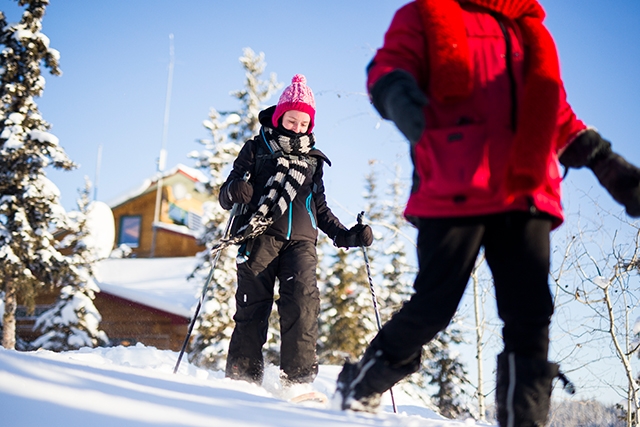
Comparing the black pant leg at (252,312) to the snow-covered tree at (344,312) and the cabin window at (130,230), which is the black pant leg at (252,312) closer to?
the snow-covered tree at (344,312)

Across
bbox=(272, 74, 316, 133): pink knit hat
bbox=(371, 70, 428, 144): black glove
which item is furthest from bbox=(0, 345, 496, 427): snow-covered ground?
bbox=(272, 74, 316, 133): pink knit hat

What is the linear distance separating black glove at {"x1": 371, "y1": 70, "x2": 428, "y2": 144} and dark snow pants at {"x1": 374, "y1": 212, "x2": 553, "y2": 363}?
16.4 inches

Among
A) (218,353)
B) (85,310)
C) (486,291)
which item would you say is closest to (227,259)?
(218,353)

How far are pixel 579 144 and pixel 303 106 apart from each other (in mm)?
2418

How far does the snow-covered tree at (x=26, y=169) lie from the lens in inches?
Result: 488

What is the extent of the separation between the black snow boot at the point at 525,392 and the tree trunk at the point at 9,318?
12.1m

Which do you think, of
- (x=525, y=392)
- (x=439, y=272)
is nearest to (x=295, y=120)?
(x=439, y=272)

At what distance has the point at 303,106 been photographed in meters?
4.38

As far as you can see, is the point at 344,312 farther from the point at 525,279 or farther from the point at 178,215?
the point at 525,279

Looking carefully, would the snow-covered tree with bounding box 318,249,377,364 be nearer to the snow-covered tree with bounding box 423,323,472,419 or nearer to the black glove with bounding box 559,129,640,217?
the snow-covered tree with bounding box 423,323,472,419

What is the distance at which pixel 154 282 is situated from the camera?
21.4 metres

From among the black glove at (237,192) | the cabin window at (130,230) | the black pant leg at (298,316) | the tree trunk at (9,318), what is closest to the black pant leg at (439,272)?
the black pant leg at (298,316)

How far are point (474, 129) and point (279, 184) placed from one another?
2219 mm

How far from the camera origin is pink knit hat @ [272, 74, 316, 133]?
437 centimetres
